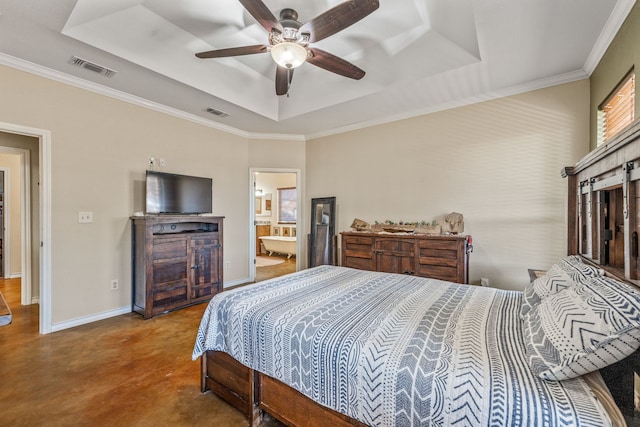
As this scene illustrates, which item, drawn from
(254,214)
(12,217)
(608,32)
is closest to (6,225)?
(12,217)

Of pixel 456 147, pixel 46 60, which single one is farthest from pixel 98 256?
pixel 456 147

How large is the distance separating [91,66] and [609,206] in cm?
432

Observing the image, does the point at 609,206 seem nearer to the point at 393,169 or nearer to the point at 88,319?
the point at 393,169

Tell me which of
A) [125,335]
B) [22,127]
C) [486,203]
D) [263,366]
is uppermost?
[22,127]

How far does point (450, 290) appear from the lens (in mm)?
1990

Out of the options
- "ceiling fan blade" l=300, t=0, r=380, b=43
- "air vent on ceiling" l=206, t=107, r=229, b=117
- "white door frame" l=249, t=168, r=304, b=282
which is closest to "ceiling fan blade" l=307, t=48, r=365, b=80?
"ceiling fan blade" l=300, t=0, r=380, b=43

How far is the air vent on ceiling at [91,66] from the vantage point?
2.69 m

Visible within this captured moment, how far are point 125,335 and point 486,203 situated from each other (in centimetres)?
422

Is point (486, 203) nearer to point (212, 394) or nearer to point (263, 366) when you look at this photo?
point (263, 366)

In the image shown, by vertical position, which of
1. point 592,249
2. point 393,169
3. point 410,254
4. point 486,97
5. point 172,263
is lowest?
point 172,263

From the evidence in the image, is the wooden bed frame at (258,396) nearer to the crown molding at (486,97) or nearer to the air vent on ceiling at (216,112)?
the air vent on ceiling at (216,112)

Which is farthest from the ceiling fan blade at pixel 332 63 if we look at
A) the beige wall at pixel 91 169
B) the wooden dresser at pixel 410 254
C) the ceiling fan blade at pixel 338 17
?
the beige wall at pixel 91 169

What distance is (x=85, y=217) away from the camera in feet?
10.4

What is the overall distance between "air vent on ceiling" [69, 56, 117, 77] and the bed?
8.91ft
